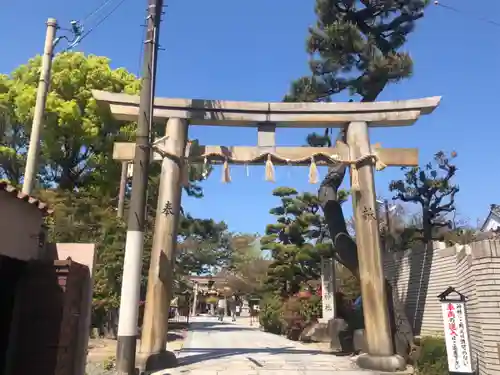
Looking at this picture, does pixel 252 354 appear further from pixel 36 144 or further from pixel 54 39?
pixel 54 39

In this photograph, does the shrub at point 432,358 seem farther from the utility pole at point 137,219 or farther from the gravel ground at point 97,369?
the gravel ground at point 97,369

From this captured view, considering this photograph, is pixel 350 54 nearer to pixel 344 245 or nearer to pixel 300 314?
pixel 344 245

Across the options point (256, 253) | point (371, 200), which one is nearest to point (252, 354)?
point (371, 200)

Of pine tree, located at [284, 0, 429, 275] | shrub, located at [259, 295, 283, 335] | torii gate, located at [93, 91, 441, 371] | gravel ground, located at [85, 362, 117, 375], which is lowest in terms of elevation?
gravel ground, located at [85, 362, 117, 375]

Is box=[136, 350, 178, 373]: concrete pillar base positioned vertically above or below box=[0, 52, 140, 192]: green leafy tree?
below

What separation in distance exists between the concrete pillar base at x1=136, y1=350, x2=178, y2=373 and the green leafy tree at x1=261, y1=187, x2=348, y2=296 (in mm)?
14267

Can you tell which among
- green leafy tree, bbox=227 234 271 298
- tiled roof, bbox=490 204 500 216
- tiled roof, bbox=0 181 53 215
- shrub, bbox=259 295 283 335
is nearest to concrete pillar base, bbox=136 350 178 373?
tiled roof, bbox=0 181 53 215

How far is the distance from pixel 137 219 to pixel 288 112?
523cm

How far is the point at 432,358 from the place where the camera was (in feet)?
29.7

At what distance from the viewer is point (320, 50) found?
47.6 ft

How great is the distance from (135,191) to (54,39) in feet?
16.3

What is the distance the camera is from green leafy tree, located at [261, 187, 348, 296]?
2558 centimetres

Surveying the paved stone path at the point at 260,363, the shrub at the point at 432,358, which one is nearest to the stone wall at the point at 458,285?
the shrub at the point at 432,358

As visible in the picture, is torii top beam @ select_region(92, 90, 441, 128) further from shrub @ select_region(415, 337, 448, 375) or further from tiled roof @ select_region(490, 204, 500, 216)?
tiled roof @ select_region(490, 204, 500, 216)
